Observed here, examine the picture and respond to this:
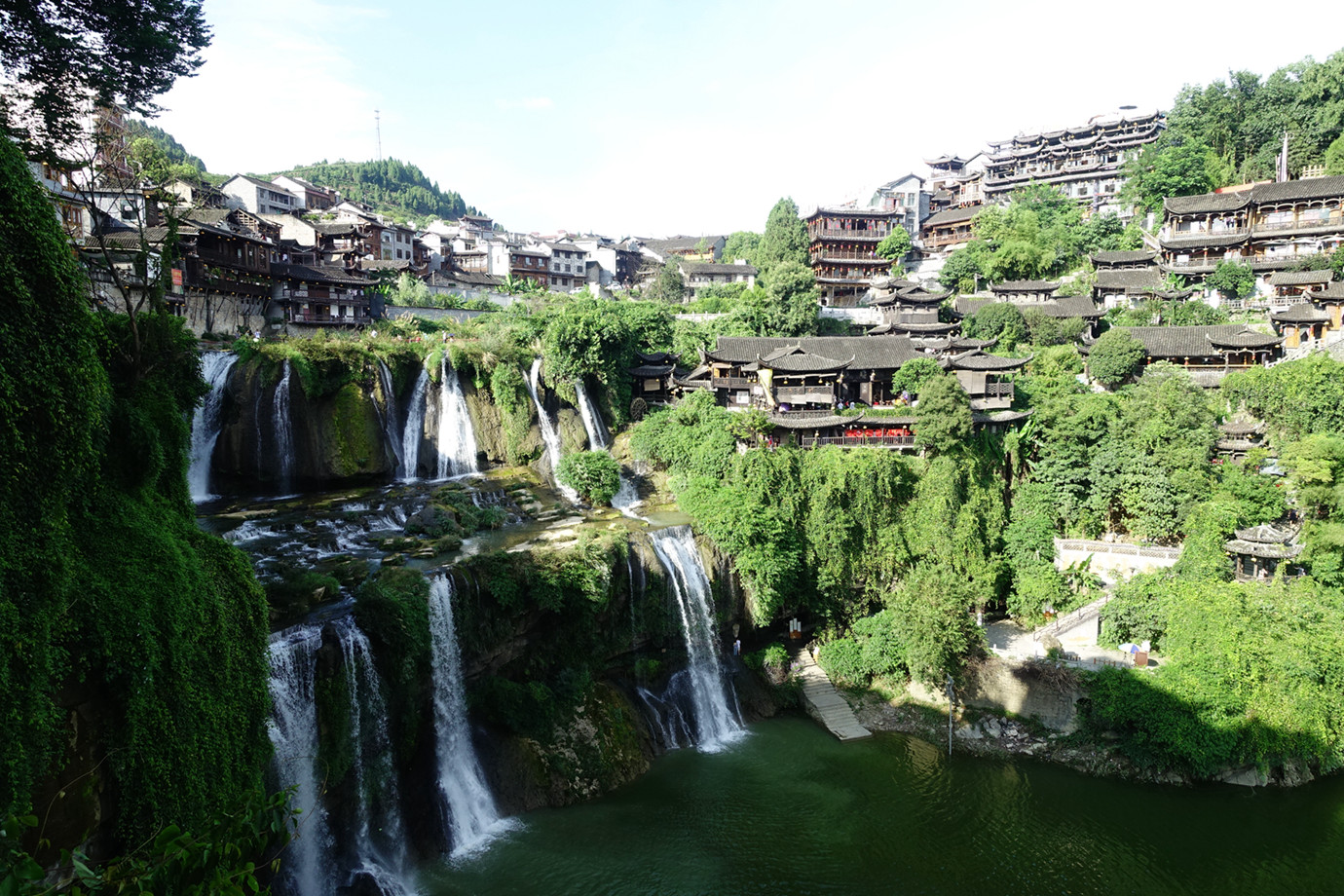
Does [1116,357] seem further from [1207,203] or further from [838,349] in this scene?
[1207,203]

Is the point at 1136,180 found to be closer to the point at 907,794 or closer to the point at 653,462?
the point at 653,462

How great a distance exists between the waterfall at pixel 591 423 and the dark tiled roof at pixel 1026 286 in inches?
1502

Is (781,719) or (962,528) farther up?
(962,528)

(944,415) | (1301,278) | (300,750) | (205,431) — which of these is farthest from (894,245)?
(300,750)

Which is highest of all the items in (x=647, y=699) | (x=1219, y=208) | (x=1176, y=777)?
(x=1219, y=208)

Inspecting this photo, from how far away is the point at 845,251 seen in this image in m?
74.8

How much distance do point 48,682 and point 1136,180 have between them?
89478 millimetres

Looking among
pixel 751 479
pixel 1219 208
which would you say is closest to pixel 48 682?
pixel 751 479

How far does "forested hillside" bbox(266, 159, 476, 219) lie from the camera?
421ft

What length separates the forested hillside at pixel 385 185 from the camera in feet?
421

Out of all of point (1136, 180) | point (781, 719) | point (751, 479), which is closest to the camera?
point (781, 719)

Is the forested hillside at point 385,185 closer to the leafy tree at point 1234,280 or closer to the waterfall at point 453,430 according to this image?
the waterfall at point 453,430

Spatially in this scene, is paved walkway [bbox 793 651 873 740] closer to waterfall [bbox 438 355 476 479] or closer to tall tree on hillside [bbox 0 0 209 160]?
waterfall [bbox 438 355 476 479]

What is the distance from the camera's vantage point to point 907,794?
25.9 m
